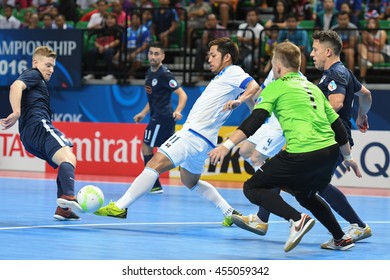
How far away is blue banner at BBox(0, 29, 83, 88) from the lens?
2017 cm

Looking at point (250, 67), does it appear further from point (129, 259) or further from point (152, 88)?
point (129, 259)

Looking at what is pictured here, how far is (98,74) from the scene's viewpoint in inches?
799

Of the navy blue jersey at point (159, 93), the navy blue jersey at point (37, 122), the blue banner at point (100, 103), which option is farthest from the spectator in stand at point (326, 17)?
the navy blue jersey at point (37, 122)

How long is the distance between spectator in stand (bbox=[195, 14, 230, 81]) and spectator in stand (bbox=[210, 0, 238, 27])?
19.5 inches

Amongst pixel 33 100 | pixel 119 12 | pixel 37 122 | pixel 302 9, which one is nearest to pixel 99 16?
pixel 119 12

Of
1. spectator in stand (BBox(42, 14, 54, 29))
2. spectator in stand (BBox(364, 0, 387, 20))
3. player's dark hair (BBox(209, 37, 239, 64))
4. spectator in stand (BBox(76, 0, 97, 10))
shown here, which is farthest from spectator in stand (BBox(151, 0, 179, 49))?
player's dark hair (BBox(209, 37, 239, 64))

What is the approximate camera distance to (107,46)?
2022 cm

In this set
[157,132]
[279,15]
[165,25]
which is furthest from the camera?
[165,25]

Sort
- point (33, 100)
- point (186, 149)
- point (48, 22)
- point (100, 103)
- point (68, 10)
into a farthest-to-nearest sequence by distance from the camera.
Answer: point (68, 10), point (48, 22), point (100, 103), point (33, 100), point (186, 149)

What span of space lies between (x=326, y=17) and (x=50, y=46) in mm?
6134

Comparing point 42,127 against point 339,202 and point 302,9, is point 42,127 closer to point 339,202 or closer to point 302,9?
point 339,202

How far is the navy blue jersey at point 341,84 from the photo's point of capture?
901cm

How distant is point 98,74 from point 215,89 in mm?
10444

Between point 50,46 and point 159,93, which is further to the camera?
point 50,46
